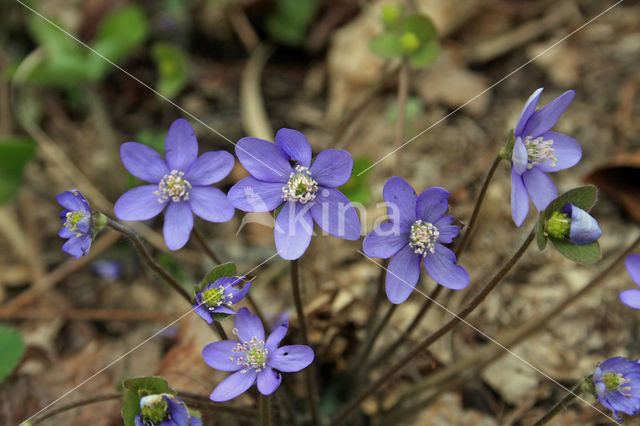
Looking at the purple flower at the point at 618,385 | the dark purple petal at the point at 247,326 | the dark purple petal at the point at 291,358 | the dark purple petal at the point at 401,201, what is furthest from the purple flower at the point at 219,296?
the purple flower at the point at 618,385

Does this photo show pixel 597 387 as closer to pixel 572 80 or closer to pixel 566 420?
pixel 566 420

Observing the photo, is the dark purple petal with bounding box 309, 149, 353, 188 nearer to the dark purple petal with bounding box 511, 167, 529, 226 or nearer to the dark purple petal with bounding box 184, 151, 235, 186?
the dark purple petal with bounding box 184, 151, 235, 186

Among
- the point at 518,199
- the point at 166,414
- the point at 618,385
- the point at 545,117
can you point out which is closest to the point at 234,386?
the point at 166,414

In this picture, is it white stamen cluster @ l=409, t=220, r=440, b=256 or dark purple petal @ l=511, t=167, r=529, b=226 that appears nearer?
dark purple petal @ l=511, t=167, r=529, b=226

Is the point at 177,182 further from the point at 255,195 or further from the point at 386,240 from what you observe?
the point at 386,240

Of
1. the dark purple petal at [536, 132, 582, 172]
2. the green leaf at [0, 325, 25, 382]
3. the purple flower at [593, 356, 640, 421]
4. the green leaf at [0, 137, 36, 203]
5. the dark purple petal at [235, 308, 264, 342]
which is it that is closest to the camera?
the purple flower at [593, 356, 640, 421]

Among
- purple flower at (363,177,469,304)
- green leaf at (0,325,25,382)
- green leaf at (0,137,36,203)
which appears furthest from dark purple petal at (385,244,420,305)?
green leaf at (0,137,36,203)

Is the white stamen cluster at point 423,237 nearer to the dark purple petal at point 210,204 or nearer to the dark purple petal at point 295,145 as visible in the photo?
the dark purple petal at point 295,145
